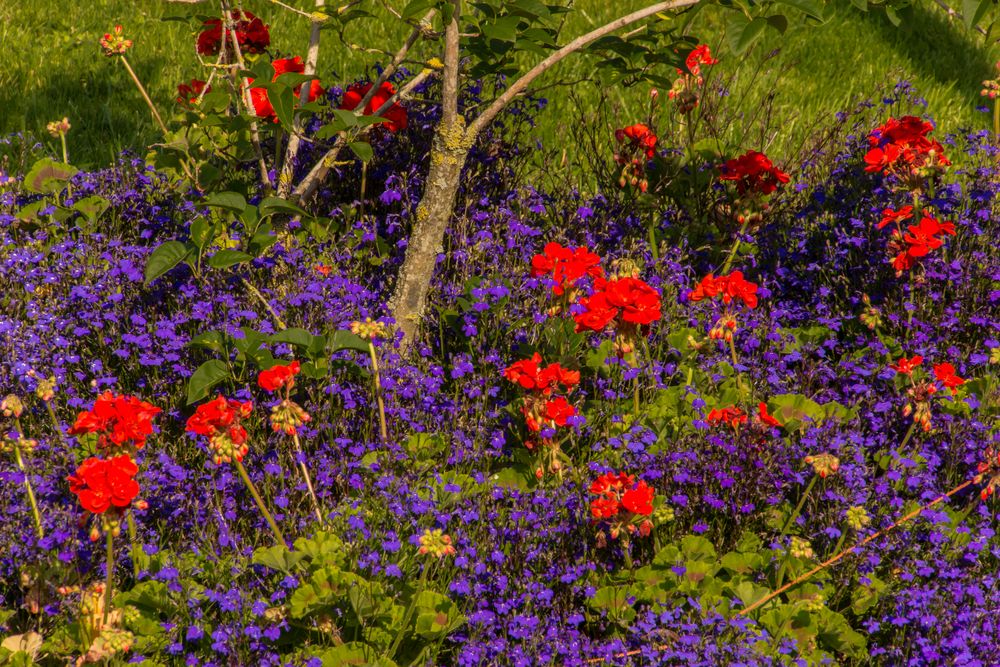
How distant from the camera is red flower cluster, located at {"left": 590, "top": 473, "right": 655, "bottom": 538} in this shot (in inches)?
109

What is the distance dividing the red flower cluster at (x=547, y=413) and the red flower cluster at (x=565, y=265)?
43 cm

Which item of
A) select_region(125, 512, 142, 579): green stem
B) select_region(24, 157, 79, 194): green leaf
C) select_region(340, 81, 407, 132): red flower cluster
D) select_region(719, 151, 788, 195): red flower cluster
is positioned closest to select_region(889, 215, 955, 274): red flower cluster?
select_region(719, 151, 788, 195): red flower cluster

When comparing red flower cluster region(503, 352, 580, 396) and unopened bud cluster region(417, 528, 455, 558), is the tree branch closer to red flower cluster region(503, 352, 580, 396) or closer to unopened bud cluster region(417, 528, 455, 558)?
red flower cluster region(503, 352, 580, 396)

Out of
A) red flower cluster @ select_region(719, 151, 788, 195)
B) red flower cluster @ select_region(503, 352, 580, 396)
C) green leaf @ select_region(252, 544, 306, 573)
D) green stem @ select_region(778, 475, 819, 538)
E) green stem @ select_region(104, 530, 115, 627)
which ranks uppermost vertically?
red flower cluster @ select_region(719, 151, 788, 195)

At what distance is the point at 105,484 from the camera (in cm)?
237

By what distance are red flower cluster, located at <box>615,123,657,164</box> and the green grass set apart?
60cm

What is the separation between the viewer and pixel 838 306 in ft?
13.5

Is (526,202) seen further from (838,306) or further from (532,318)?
(838,306)

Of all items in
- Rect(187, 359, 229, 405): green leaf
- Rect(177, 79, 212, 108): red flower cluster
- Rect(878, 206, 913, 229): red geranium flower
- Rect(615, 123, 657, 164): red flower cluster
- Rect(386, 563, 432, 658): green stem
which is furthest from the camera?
Rect(615, 123, 657, 164): red flower cluster

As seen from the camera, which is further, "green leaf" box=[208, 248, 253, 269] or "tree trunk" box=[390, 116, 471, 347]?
"tree trunk" box=[390, 116, 471, 347]

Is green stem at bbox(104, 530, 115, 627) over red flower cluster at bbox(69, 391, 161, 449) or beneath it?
beneath

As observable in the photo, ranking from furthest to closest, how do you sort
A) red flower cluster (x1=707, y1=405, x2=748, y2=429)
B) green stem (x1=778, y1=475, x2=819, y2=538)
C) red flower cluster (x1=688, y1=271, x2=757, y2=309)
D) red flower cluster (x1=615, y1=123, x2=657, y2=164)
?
red flower cluster (x1=615, y1=123, x2=657, y2=164) → red flower cluster (x1=688, y1=271, x2=757, y2=309) → red flower cluster (x1=707, y1=405, x2=748, y2=429) → green stem (x1=778, y1=475, x2=819, y2=538)

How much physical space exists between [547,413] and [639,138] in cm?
151

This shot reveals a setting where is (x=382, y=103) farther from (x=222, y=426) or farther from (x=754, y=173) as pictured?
(x=222, y=426)
